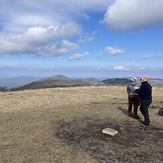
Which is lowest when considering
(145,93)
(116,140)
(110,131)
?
(116,140)

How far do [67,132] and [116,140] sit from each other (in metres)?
2.72

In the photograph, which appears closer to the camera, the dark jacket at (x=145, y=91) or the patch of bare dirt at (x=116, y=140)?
the patch of bare dirt at (x=116, y=140)

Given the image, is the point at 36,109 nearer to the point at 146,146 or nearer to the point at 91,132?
the point at 91,132

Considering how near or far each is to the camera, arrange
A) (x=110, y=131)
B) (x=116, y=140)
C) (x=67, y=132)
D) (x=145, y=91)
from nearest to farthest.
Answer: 1. (x=116, y=140)
2. (x=110, y=131)
3. (x=67, y=132)
4. (x=145, y=91)

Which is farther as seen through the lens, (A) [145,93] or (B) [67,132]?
(A) [145,93]

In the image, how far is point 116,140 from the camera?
1209 centimetres

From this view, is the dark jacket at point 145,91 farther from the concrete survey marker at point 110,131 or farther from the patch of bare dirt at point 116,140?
the concrete survey marker at point 110,131

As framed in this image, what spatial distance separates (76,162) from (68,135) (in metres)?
3.26

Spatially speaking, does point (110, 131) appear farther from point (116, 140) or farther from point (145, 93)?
point (145, 93)

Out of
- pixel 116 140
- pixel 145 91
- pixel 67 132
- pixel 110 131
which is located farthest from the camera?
pixel 145 91

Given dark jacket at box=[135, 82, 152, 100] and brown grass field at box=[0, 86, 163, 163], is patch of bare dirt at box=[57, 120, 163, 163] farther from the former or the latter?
dark jacket at box=[135, 82, 152, 100]

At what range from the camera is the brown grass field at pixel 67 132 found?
10.3m

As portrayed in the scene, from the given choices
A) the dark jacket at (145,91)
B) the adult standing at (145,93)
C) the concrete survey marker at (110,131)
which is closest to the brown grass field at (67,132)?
the concrete survey marker at (110,131)

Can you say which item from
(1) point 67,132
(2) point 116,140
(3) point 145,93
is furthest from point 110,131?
(3) point 145,93
